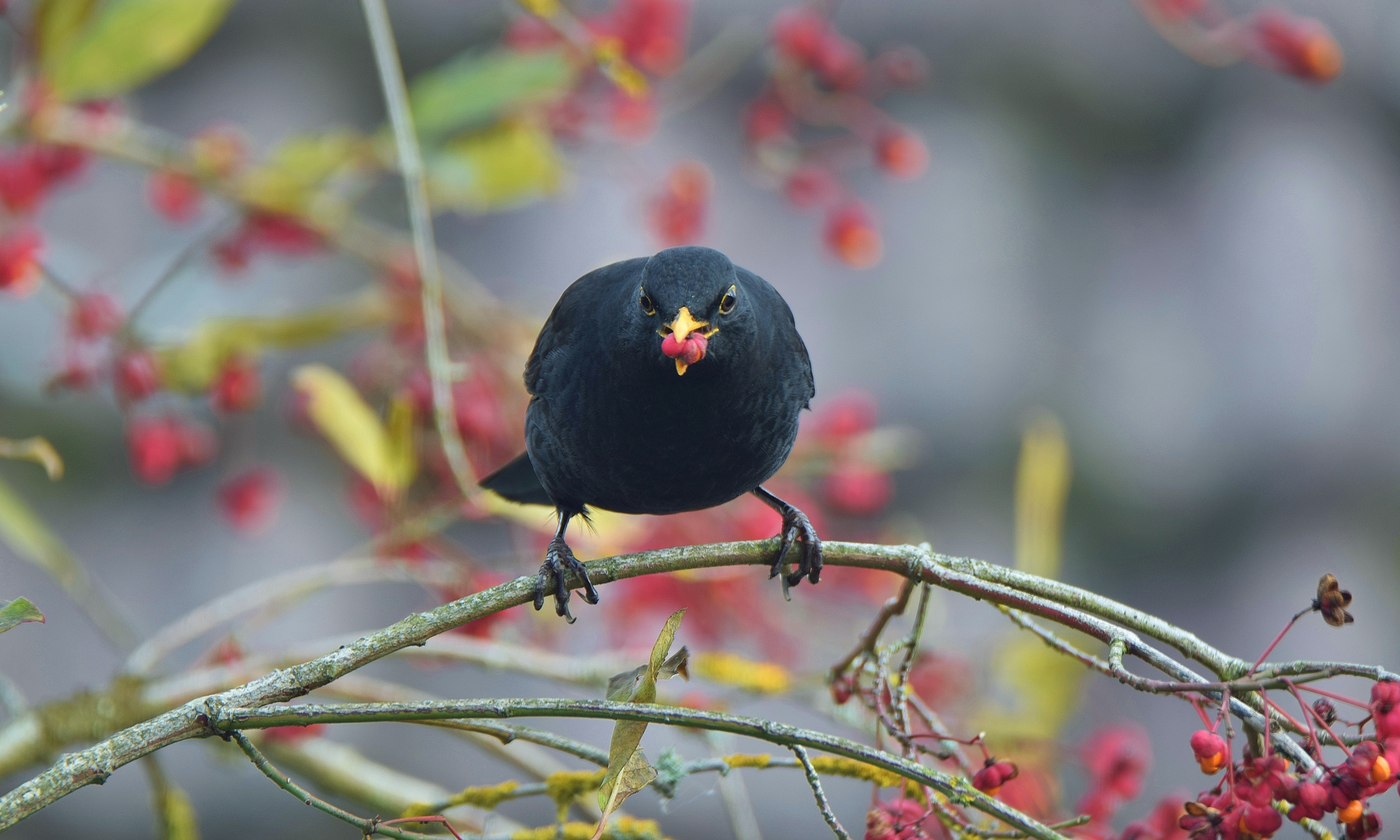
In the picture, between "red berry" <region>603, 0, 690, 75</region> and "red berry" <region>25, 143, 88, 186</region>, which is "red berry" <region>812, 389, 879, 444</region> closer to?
"red berry" <region>603, 0, 690, 75</region>

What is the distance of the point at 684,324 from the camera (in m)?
1.31

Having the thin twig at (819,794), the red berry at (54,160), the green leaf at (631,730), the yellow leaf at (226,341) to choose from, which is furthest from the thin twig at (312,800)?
the red berry at (54,160)

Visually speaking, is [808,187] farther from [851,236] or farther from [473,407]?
[473,407]

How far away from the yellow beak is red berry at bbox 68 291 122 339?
1.08 meters

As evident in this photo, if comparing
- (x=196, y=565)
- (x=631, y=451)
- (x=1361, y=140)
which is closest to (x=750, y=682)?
(x=631, y=451)

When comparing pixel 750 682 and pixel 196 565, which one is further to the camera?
pixel 196 565

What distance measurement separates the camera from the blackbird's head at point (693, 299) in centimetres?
134

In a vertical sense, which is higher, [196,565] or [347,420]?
[196,565]

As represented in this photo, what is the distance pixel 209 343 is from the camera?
6.17 feet

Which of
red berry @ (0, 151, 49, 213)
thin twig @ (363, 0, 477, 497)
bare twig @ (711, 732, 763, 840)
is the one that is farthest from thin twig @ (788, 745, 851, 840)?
red berry @ (0, 151, 49, 213)

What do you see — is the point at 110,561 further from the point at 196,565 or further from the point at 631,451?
the point at 631,451

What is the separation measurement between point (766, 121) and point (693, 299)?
39.4 inches

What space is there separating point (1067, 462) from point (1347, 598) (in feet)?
9.68

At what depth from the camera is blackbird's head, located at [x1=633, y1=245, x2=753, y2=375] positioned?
1.34m
